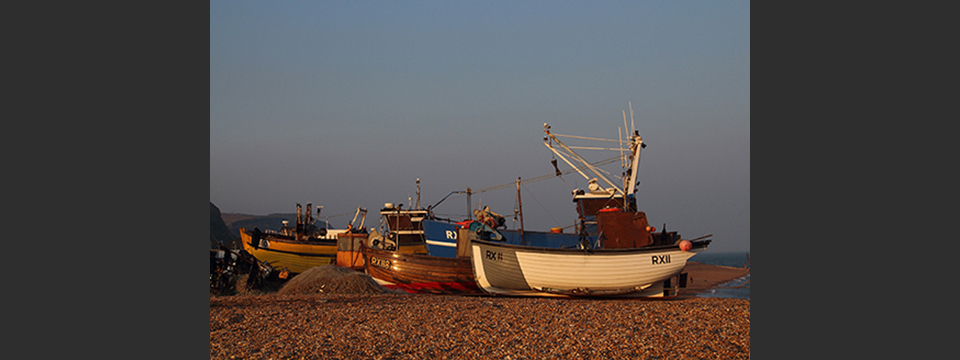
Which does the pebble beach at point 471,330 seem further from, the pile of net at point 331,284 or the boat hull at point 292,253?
the boat hull at point 292,253

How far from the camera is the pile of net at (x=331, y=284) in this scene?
58.7 feet

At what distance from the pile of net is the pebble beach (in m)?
3.81

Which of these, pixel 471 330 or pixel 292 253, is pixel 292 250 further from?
pixel 471 330

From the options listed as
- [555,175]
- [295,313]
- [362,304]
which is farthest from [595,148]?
[295,313]

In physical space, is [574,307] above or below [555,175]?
below

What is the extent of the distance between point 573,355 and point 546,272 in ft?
28.1

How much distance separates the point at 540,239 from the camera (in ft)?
77.5

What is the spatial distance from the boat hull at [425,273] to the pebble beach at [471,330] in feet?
20.2

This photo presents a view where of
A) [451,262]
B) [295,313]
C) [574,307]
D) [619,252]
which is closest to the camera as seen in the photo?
[295,313]

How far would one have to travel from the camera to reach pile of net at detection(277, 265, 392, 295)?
17891mm

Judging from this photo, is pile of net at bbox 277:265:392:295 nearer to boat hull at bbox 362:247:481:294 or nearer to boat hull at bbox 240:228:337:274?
boat hull at bbox 362:247:481:294

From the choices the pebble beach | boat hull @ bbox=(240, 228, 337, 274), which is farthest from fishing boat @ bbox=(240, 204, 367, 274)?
the pebble beach

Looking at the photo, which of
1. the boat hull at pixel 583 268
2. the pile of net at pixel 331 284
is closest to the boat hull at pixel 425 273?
the pile of net at pixel 331 284

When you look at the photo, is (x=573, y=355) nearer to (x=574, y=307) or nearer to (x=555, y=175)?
(x=574, y=307)
